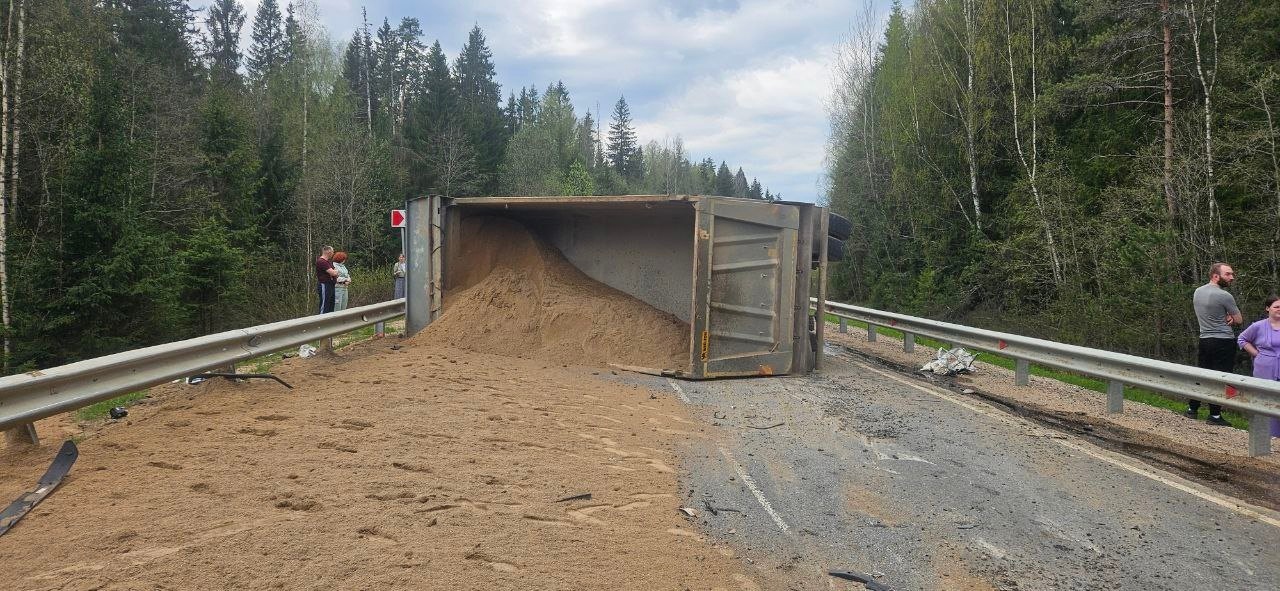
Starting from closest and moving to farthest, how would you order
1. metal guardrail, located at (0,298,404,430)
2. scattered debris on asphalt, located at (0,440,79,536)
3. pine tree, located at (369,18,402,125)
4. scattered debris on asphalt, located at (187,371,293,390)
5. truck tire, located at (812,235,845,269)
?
scattered debris on asphalt, located at (0,440,79,536) < metal guardrail, located at (0,298,404,430) < scattered debris on asphalt, located at (187,371,293,390) < truck tire, located at (812,235,845,269) < pine tree, located at (369,18,402,125)

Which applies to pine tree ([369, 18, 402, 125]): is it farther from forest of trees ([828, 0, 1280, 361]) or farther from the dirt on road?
the dirt on road

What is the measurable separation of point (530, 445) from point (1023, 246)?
17054 mm

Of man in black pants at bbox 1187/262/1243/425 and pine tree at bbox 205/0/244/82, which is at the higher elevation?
pine tree at bbox 205/0/244/82

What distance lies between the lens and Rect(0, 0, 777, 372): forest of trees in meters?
15.2

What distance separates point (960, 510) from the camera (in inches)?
155

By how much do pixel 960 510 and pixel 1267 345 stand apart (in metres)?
4.31

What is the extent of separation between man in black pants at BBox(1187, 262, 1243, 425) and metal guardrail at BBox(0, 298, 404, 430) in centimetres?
931

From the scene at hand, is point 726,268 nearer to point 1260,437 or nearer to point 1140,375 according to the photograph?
point 1140,375

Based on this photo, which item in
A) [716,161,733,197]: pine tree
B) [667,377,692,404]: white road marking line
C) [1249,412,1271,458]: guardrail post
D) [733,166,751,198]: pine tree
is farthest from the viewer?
[733,166,751,198]: pine tree

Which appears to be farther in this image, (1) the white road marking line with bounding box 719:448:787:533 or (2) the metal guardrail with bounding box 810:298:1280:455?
(2) the metal guardrail with bounding box 810:298:1280:455

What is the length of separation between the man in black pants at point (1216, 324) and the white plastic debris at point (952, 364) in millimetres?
2693

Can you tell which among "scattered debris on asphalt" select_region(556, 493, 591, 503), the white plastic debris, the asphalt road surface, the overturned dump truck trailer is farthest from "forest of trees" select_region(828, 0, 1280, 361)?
"scattered debris on asphalt" select_region(556, 493, 591, 503)

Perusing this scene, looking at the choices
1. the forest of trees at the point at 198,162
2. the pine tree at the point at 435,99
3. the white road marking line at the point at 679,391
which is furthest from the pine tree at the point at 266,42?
the white road marking line at the point at 679,391

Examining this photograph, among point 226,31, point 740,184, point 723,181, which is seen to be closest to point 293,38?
point 226,31
